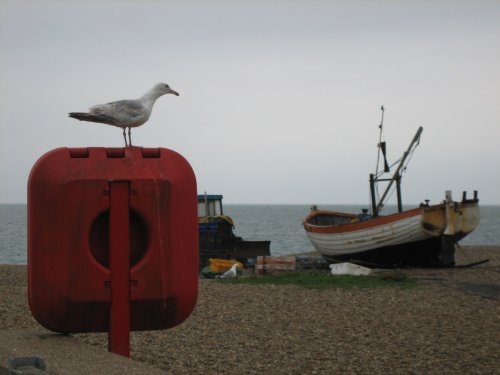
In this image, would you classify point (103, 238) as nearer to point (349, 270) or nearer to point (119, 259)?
point (119, 259)

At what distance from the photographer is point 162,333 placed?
9555mm

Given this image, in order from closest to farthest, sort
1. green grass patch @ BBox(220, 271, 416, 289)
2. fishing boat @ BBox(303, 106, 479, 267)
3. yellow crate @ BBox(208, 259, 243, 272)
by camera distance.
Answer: green grass patch @ BBox(220, 271, 416, 289) → yellow crate @ BBox(208, 259, 243, 272) → fishing boat @ BBox(303, 106, 479, 267)

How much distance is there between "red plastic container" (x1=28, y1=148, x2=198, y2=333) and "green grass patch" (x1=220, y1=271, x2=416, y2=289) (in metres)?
10.2

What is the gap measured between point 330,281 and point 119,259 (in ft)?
38.1

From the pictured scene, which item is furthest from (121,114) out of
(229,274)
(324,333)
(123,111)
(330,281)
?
(229,274)

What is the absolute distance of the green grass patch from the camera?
15.4 meters

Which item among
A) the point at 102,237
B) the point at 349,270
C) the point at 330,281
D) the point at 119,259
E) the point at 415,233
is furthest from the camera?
the point at 415,233

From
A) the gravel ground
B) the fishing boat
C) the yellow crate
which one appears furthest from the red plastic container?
the fishing boat

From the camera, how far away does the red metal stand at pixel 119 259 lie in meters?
4.84

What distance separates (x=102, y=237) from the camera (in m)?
5.05

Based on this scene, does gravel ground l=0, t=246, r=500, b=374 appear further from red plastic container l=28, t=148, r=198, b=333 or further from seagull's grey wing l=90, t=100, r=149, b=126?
seagull's grey wing l=90, t=100, r=149, b=126

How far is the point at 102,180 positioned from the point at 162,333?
5071 mm

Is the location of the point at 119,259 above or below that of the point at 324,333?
above

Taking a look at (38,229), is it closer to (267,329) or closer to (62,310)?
(62,310)
